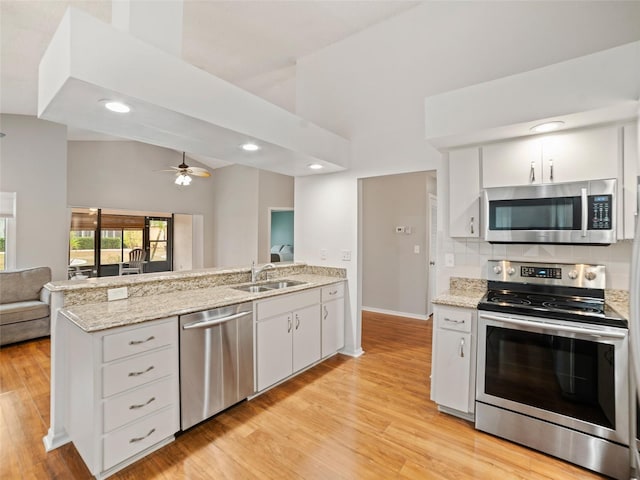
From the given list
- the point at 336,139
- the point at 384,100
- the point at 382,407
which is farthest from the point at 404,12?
the point at 382,407

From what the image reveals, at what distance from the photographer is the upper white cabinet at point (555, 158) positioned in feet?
6.85

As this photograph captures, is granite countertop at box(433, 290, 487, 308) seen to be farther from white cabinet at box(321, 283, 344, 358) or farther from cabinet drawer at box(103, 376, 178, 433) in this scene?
cabinet drawer at box(103, 376, 178, 433)

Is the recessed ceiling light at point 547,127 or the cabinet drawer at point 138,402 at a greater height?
the recessed ceiling light at point 547,127

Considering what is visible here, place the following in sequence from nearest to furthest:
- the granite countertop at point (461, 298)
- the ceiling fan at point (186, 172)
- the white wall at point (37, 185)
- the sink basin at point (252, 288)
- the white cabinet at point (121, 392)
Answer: the white cabinet at point (121, 392)
the granite countertop at point (461, 298)
the sink basin at point (252, 288)
the white wall at point (37, 185)
the ceiling fan at point (186, 172)

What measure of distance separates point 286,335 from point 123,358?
139cm

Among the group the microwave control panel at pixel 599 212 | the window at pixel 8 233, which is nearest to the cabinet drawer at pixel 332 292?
the microwave control panel at pixel 599 212

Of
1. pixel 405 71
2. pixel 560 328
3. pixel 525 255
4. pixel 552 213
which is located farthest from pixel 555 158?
pixel 405 71

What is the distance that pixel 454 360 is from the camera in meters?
2.38

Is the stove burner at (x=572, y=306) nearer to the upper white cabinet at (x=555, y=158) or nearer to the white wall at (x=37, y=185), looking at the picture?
the upper white cabinet at (x=555, y=158)

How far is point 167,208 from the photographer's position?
731cm

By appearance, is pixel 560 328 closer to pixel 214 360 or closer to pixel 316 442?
pixel 316 442

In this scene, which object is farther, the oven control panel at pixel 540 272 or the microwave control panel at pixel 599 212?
the oven control panel at pixel 540 272

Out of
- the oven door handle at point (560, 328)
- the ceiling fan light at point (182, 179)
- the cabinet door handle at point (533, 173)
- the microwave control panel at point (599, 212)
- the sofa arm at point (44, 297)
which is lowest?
the sofa arm at point (44, 297)

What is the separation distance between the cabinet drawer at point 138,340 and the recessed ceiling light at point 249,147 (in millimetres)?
1510
